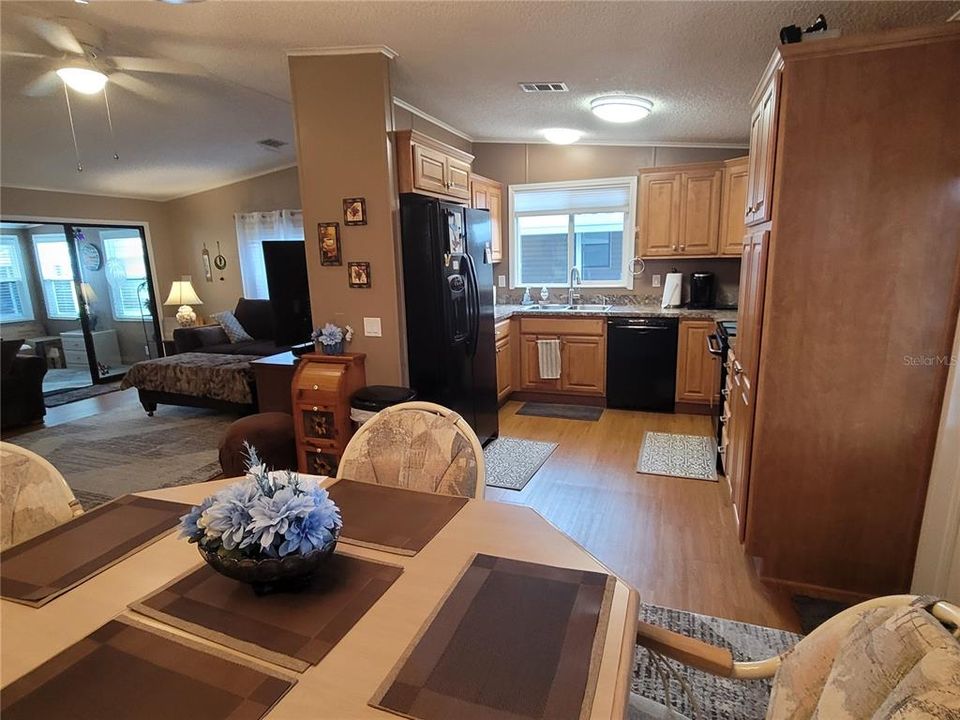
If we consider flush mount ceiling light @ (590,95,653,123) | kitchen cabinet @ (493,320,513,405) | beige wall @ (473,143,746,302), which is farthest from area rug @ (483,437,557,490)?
flush mount ceiling light @ (590,95,653,123)

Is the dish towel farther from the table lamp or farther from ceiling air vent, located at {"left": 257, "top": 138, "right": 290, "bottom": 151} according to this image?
the table lamp

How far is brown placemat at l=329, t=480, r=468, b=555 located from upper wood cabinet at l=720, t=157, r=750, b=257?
390 centimetres

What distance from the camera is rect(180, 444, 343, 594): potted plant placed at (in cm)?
98

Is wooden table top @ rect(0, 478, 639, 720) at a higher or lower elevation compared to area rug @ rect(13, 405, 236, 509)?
higher

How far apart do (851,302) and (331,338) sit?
105 inches

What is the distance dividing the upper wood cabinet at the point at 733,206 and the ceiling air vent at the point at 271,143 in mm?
4474

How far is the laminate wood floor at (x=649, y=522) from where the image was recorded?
7.21 feet

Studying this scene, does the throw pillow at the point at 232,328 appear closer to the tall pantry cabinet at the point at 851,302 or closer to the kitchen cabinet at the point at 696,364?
the kitchen cabinet at the point at 696,364

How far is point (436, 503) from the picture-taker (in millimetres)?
1448

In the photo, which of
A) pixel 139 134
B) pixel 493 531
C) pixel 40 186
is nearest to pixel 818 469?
pixel 493 531

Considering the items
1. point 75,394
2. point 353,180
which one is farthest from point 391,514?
point 75,394

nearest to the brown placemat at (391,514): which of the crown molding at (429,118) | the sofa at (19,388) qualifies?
the crown molding at (429,118)

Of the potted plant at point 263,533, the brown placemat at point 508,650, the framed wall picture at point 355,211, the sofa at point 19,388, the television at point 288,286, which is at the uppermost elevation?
the framed wall picture at point 355,211

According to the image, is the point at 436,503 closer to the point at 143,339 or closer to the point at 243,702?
the point at 243,702
